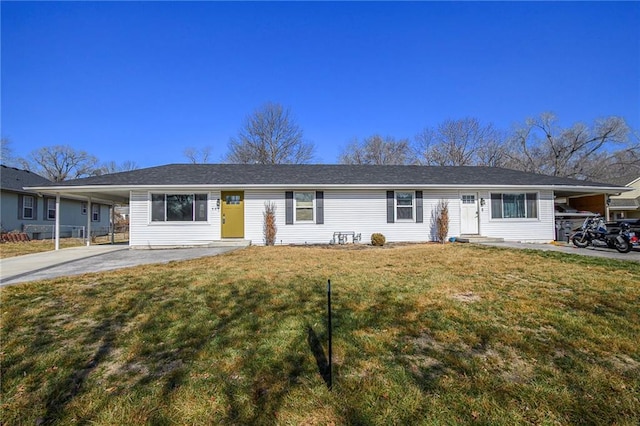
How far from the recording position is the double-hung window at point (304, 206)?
12742mm

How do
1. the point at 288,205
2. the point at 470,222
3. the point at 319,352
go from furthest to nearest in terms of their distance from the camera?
the point at 470,222, the point at 288,205, the point at 319,352

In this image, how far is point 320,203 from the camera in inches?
502

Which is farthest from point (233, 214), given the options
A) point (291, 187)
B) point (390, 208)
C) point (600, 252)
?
point (600, 252)

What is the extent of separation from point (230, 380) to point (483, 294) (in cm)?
393

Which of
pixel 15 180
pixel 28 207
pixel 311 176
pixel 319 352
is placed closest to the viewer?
pixel 319 352

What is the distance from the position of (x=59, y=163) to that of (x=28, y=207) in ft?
105

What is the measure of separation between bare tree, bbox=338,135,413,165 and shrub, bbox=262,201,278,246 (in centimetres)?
2216

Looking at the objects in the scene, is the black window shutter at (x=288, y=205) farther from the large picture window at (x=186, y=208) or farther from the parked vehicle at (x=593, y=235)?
the parked vehicle at (x=593, y=235)

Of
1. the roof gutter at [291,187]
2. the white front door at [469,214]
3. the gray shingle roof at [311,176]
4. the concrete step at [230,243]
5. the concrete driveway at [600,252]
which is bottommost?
the concrete driveway at [600,252]

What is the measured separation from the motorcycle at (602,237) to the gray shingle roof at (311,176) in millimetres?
3028

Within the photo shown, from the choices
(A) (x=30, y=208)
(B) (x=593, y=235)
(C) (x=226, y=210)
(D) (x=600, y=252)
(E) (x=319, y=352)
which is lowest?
(E) (x=319, y=352)

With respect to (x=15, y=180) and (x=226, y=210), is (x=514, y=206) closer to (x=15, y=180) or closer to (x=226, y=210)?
(x=226, y=210)

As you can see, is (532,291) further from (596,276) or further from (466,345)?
(466,345)

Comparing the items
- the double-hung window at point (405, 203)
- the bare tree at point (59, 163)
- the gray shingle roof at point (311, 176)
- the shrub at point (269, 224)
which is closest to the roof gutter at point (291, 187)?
the gray shingle roof at point (311, 176)
